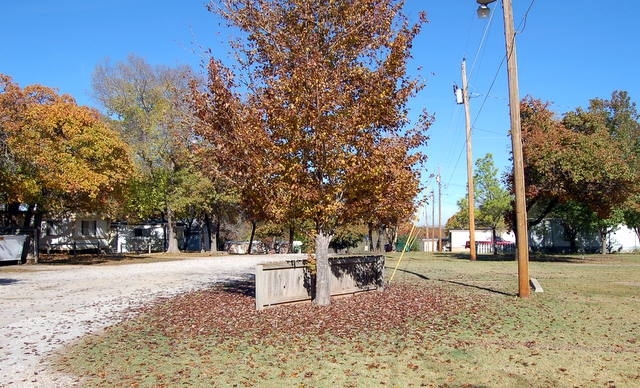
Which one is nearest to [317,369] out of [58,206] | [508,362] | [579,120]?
[508,362]

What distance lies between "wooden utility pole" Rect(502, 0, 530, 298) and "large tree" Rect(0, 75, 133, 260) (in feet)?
66.4

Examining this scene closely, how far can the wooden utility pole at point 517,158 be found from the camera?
1221 centimetres

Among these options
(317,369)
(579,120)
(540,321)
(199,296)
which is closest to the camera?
(317,369)

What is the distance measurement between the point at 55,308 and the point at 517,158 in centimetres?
1090

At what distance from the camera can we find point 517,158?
12.3 m

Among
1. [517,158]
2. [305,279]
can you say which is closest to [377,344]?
[305,279]

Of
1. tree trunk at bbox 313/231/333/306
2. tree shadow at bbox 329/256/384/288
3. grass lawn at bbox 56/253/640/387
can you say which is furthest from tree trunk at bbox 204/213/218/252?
tree trunk at bbox 313/231/333/306

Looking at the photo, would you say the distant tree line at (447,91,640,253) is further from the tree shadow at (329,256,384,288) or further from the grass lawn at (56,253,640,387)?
the tree shadow at (329,256,384,288)

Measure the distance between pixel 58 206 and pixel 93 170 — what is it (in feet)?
12.1

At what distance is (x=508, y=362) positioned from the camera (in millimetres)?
6430

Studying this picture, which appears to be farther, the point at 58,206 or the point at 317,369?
the point at 58,206

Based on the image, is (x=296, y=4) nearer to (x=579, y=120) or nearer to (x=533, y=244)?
(x=579, y=120)

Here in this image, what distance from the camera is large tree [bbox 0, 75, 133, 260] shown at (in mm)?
25469

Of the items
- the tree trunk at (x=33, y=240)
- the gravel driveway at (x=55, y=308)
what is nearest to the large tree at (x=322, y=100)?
the gravel driveway at (x=55, y=308)
